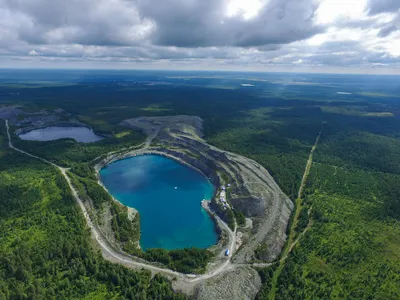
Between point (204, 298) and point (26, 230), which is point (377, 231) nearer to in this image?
point (204, 298)

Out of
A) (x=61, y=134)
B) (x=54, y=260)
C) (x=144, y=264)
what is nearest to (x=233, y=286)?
(x=144, y=264)

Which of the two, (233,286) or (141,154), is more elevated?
(233,286)

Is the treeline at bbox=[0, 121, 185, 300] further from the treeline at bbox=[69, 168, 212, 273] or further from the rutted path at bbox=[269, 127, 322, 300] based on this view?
the rutted path at bbox=[269, 127, 322, 300]

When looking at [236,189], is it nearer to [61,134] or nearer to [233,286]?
[233,286]

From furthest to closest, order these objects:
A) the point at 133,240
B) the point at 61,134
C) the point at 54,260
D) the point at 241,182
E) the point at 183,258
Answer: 1. the point at 61,134
2. the point at 241,182
3. the point at 133,240
4. the point at 183,258
5. the point at 54,260

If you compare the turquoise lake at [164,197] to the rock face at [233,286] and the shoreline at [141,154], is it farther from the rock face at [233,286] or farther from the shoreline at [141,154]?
the rock face at [233,286]

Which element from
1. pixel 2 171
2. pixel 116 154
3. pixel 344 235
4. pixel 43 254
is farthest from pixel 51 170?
pixel 344 235

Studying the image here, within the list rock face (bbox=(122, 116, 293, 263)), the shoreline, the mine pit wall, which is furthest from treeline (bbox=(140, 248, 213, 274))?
the shoreline
